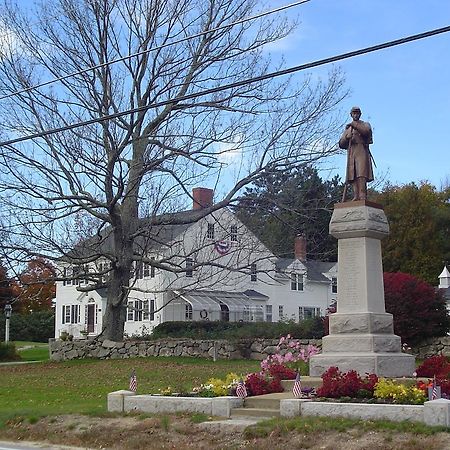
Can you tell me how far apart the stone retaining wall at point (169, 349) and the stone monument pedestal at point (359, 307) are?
15.1 m

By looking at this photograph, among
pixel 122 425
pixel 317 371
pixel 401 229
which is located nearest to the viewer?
pixel 122 425

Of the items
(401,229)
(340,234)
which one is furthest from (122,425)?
(401,229)

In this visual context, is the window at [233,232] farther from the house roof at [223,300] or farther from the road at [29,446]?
the house roof at [223,300]

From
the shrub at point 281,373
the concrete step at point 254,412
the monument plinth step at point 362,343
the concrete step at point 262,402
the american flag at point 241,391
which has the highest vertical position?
the monument plinth step at point 362,343

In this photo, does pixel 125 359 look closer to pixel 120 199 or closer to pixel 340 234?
pixel 120 199

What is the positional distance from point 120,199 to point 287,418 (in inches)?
813

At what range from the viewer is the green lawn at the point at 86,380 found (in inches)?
720

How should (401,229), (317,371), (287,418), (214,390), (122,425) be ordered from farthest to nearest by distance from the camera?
(401,229)
(317,371)
(214,390)
(122,425)
(287,418)

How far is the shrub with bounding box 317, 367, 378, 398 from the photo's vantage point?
13773 millimetres

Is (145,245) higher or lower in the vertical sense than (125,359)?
higher

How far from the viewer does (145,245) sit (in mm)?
33500

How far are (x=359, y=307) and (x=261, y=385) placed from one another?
2.54 metres

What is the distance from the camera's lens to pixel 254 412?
46.9 ft

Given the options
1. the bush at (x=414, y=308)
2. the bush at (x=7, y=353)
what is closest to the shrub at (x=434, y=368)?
the bush at (x=414, y=308)
